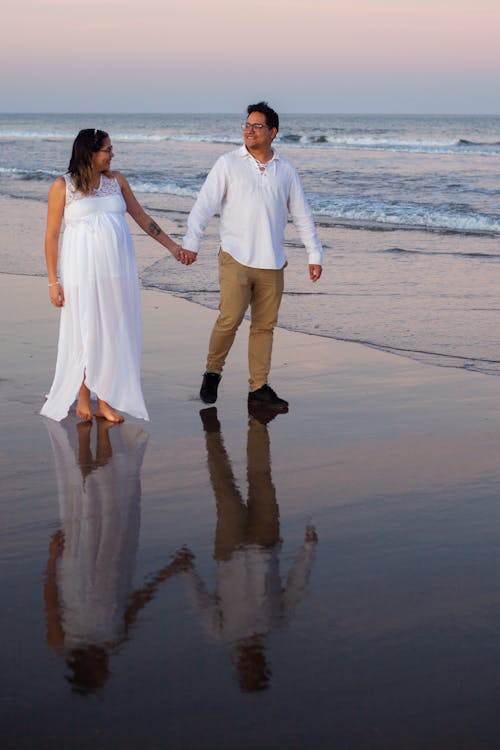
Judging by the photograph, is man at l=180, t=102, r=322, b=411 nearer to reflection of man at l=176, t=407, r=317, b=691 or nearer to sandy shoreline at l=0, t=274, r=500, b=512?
sandy shoreline at l=0, t=274, r=500, b=512

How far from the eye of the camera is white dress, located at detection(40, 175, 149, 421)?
6.32 metres

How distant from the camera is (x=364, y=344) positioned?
848 centimetres

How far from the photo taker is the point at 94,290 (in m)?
6.36

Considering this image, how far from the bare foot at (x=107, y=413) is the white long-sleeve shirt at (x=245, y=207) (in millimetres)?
1087

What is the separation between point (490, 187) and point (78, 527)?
73.3 feet

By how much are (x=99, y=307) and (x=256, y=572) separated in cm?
278

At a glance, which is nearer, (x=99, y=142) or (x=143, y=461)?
(x=143, y=461)

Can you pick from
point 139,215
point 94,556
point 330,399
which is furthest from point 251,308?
point 94,556

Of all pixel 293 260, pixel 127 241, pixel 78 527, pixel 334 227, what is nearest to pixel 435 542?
pixel 78 527

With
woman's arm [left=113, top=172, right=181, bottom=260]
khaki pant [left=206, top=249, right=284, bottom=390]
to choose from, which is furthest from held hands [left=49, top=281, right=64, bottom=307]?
khaki pant [left=206, top=249, right=284, bottom=390]

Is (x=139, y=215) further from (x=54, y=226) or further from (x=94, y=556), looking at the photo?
(x=94, y=556)

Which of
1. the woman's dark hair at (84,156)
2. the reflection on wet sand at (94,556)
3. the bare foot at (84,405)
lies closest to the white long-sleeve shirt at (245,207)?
the woman's dark hair at (84,156)

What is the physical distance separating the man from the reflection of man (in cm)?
156

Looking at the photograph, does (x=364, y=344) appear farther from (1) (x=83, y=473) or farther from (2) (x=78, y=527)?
(2) (x=78, y=527)
